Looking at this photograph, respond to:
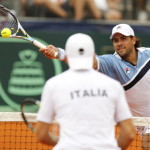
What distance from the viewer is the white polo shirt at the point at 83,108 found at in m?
3.28

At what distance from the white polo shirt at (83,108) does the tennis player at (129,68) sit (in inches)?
85.5

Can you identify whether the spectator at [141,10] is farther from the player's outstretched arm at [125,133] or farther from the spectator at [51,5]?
the player's outstretched arm at [125,133]

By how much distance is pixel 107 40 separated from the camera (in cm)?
1041

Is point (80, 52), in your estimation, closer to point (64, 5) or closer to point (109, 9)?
point (64, 5)

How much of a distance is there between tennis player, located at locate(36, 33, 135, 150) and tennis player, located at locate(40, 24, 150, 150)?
7.03 ft

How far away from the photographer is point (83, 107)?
130 inches

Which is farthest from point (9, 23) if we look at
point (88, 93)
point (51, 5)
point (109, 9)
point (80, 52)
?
point (109, 9)

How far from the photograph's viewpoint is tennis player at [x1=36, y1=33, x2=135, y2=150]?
3.29 metres

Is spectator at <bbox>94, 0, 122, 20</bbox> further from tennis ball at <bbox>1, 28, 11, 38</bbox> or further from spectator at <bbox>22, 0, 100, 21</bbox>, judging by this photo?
tennis ball at <bbox>1, 28, 11, 38</bbox>

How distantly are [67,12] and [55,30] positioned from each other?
727mm

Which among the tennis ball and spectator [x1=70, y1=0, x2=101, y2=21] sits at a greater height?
spectator [x1=70, y1=0, x2=101, y2=21]

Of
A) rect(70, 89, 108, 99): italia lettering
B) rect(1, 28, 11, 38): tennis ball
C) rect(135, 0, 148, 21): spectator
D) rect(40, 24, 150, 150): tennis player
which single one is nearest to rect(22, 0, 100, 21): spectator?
rect(135, 0, 148, 21): spectator

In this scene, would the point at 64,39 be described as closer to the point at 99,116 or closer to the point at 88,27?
the point at 88,27

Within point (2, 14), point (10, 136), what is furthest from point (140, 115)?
point (10, 136)
